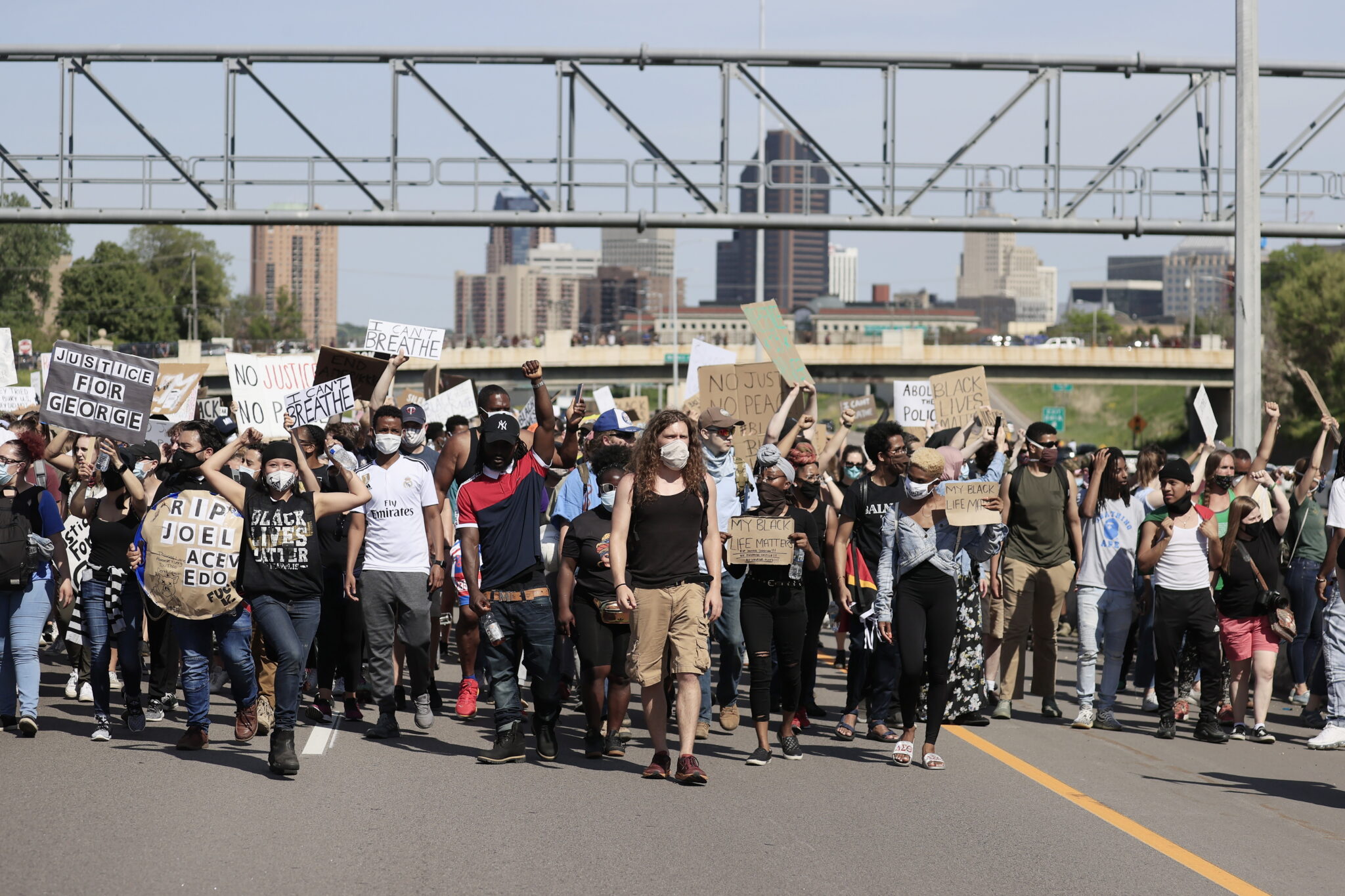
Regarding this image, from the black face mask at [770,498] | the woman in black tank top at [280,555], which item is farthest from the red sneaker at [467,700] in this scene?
the black face mask at [770,498]

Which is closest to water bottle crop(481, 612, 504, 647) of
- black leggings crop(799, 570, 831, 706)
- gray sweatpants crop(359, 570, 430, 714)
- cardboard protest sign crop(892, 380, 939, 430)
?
gray sweatpants crop(359, 570, 430, 714)

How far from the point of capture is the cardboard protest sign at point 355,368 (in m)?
13.3

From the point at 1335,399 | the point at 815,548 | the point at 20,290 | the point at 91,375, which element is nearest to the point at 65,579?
the point at 91,375

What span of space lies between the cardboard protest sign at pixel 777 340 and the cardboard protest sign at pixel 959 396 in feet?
4.23

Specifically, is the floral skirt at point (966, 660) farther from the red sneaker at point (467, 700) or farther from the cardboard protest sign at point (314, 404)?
the cardboard protest sign at point (314, 404)

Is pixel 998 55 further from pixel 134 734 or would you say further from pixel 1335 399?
pixel 1335 399

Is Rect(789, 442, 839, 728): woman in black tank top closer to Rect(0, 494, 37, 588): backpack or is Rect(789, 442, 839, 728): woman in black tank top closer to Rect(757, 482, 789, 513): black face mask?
Rect(757, 482, 789, 513): black face mask

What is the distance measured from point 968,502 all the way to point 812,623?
1.59m

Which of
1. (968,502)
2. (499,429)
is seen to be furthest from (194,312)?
(968,502)

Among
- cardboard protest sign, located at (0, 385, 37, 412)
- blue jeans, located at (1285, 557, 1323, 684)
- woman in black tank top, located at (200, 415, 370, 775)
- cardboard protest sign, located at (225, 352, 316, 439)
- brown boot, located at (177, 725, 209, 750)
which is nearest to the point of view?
woman in black tank top, located at (200, 415, 370, 775)

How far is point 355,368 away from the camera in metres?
13.5

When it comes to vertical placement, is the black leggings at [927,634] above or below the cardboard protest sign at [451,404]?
below

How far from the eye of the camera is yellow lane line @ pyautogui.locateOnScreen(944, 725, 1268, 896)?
6.54 meters

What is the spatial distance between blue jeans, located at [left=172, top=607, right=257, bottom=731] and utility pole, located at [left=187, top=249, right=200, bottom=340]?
82250mm
